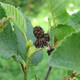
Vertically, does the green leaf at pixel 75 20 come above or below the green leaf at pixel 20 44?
above

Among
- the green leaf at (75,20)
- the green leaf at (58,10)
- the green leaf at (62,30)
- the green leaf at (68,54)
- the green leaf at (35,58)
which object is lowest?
the green leaf at (35,58)

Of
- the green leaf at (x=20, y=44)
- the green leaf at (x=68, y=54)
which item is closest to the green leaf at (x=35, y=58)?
→ the green leaf at (x=20, y=44)

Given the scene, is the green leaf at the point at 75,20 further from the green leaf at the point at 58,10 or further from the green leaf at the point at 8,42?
the green leaf at the point at 8,42

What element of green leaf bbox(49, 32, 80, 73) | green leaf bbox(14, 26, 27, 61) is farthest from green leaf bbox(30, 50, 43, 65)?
green leaf bbox(49, 32, 80, 73)

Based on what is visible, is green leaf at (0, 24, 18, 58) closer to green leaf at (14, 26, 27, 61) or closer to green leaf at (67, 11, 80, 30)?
green leaf at (14, 26, 27, 61)

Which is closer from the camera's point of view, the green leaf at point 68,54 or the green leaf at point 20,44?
the green leaf at point 68,54

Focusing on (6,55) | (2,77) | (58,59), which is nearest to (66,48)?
(58,59)

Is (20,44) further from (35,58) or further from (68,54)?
(68,54)
